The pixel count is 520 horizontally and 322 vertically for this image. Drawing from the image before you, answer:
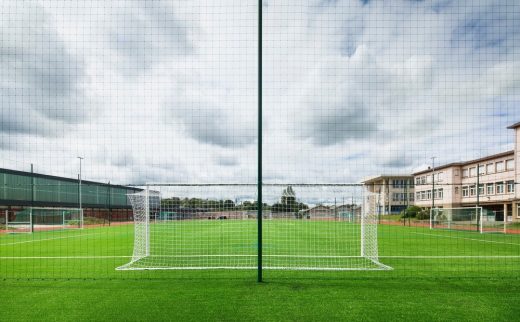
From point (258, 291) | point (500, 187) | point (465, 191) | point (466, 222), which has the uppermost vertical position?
point (258, 291)

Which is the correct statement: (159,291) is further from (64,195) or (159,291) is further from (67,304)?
(64,195)

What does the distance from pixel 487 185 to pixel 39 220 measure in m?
46.6

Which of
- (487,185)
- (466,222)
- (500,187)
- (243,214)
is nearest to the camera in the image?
(243,214)

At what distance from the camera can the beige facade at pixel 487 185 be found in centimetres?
3353

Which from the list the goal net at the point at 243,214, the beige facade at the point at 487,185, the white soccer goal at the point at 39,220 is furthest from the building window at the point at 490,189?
the white soccer goal at the point at 39,220

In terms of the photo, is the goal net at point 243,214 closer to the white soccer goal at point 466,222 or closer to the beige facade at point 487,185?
the white soccer goal at point 466,222

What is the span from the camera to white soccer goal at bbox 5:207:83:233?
2112 cm

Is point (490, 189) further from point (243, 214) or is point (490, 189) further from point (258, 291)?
point (258, 291)

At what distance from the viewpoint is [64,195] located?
1372 inches

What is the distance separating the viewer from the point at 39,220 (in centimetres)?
2266

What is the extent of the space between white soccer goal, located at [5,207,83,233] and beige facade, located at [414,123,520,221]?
98.5ft

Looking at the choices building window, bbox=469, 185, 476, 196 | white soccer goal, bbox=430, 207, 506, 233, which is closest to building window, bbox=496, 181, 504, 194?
building window, bbox=469, 185, 476, 196

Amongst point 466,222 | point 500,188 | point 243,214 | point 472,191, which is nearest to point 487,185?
point 472,191

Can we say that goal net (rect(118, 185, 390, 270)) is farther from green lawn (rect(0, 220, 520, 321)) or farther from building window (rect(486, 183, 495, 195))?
building window (rect(486, 183, 495, 195))
